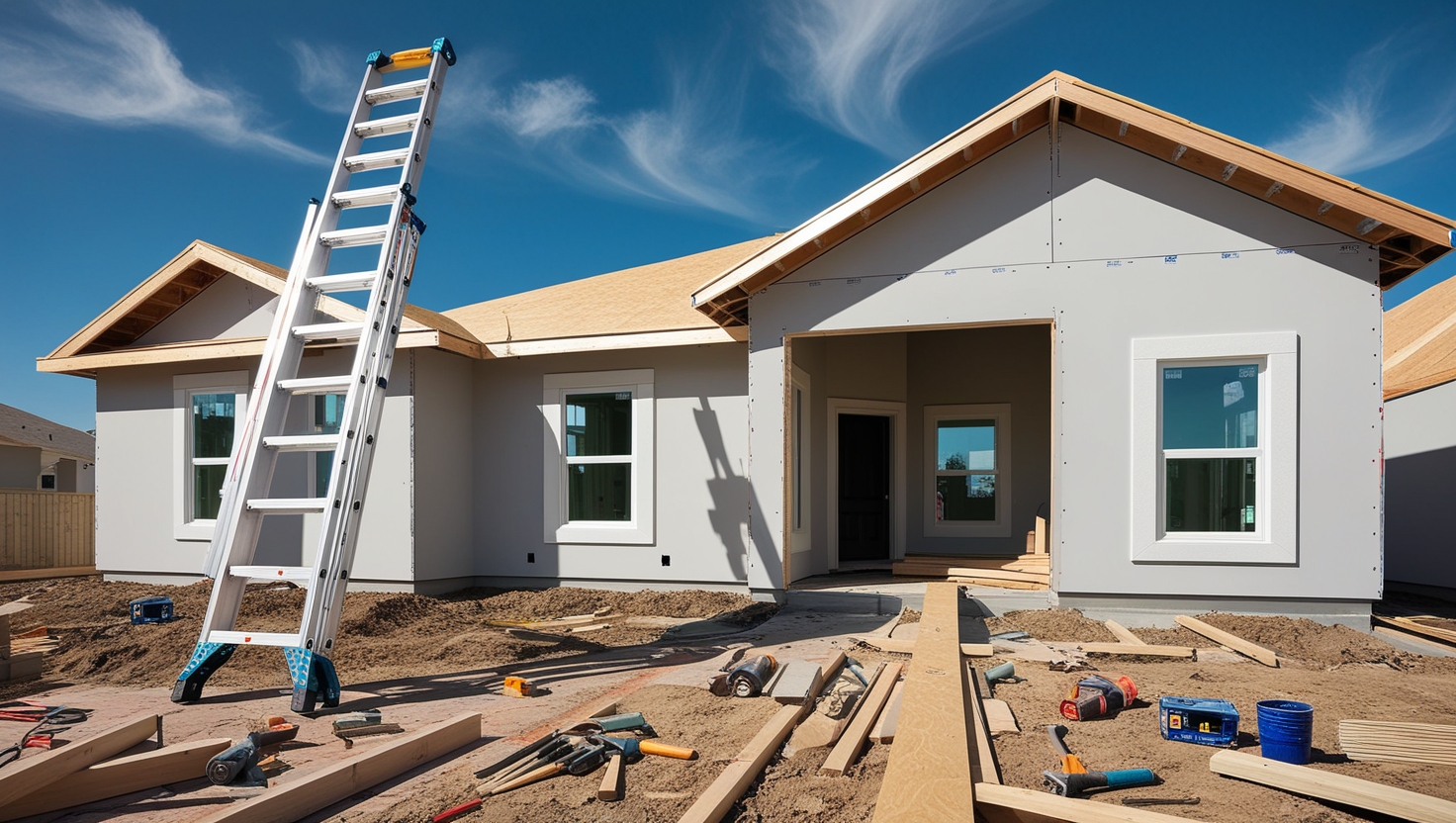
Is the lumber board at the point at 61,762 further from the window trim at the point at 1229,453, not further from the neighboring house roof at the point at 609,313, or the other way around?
the window trim at the point at 1229,453

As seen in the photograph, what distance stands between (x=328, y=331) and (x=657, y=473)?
525cm

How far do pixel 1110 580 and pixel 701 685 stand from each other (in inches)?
182

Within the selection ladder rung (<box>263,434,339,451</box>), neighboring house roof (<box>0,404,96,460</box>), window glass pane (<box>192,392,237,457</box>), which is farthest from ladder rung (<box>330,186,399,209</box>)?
neighboring house roof (<box>0,404,96,460</box>)

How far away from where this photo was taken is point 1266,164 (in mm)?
7102

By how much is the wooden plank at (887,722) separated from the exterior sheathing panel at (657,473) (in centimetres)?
497

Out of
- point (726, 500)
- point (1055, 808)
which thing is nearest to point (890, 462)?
point (726, 500)

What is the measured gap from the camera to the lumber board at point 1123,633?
7.00 m

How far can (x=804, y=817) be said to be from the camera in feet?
10.9

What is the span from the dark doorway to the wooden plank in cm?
739

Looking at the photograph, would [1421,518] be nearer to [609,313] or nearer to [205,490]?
[609,313]

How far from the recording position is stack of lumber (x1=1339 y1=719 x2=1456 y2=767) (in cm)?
389

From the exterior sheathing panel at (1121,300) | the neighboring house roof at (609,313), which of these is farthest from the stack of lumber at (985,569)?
the neighboring house roof at (609,313)

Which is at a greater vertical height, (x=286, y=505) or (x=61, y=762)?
(x=286, y=505)

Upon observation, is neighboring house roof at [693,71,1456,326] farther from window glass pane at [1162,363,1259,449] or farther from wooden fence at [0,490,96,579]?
wooden fence at [0,490,96,579]
